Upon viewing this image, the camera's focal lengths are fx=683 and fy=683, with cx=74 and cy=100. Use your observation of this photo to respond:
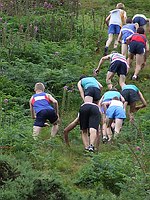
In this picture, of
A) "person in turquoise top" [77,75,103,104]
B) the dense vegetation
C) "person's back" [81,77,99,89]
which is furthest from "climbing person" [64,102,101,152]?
"person's back" [81,77,99,89]

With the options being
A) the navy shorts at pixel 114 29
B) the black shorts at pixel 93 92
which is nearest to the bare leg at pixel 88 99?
the black shorts at pixel 93 92

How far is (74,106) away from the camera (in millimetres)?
16359

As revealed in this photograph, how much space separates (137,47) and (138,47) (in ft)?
0.08

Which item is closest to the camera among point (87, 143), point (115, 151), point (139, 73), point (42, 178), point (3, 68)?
point (42, 178)

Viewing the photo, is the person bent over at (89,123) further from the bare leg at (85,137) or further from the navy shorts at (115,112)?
the navy shorts at (115,112)

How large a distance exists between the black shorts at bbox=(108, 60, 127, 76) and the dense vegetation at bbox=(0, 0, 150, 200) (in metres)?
0.94

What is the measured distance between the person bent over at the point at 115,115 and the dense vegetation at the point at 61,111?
0.16 meters

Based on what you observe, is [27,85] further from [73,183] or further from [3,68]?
[73,183]

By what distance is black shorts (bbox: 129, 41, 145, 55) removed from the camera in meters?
17.5

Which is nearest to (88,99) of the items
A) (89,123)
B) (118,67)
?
(89,123)

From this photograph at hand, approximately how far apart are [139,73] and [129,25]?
4.42 ft

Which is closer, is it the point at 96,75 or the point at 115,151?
the point at 115,151

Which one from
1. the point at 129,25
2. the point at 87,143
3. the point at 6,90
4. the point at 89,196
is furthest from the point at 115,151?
the point at 129,25

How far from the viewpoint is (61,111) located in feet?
51.4
